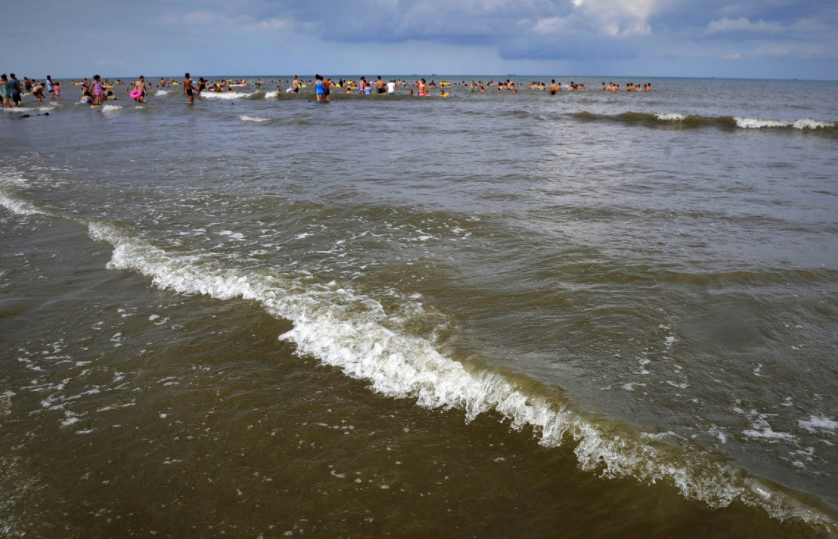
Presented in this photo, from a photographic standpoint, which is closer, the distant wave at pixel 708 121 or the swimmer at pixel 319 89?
the distant wave at pixel 708 121

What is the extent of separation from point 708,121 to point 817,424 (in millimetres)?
27203

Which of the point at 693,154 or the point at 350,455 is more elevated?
the point at 693,154

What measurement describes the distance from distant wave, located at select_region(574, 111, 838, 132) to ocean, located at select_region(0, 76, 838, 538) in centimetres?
1757

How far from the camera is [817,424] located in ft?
11.3

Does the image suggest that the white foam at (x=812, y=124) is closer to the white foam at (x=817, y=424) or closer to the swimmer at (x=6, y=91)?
the white foam at (x=817, y=424)

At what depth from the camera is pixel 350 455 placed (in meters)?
3.31

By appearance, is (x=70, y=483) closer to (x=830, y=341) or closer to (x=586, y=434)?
(x=586, y=434)

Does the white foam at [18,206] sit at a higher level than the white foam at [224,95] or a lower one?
lower

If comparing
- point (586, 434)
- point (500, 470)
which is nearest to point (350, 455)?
point (500, 470)

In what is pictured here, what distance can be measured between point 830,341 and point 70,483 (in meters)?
5.97

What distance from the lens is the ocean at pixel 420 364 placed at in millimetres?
2920

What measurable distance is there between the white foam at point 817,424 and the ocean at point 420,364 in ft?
0.07

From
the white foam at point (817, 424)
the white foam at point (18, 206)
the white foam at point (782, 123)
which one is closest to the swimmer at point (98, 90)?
the white foam at point (18, 206)

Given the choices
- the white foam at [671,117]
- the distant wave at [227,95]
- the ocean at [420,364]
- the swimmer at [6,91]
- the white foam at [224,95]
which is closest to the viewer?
the ocean at [420,364]
